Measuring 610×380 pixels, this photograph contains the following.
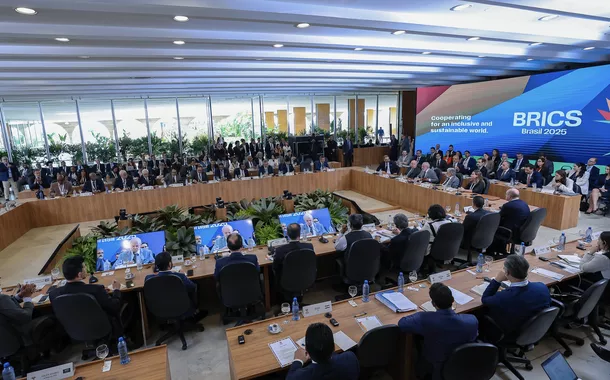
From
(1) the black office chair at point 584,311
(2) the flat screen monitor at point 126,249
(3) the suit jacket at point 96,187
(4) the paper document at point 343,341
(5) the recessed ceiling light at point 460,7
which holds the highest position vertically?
(5) the recessed ceiling light at point 460,7

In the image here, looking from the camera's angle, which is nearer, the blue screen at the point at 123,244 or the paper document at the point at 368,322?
the paper document at the point at 368,322

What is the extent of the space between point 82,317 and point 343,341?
249 centimetres

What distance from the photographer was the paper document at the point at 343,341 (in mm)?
2639

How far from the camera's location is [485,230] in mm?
5246

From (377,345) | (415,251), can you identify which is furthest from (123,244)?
(415,251)

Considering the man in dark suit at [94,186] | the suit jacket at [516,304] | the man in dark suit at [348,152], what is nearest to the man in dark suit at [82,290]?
the suit jacket at [516,304]

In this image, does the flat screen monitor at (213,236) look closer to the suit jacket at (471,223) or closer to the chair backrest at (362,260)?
the chair backrest at (362,260)

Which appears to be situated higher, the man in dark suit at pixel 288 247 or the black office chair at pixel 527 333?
the man in dark suit at pixel 288 247

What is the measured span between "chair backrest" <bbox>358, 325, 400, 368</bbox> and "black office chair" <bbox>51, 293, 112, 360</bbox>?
8.16 feet

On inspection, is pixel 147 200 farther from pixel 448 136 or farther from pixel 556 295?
pixel 448 136

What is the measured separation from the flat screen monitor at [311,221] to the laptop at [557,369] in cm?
365

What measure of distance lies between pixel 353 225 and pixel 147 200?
254 inches

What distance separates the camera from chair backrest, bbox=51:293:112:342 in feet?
10.4

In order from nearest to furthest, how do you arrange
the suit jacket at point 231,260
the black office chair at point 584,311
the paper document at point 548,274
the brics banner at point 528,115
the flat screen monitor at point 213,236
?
the black office chair at point 584,311, the paper document at point 548,274, the suit jacket at point 231,260, the flat screen monitor at point 213,236, the brics banner at point 528,115
